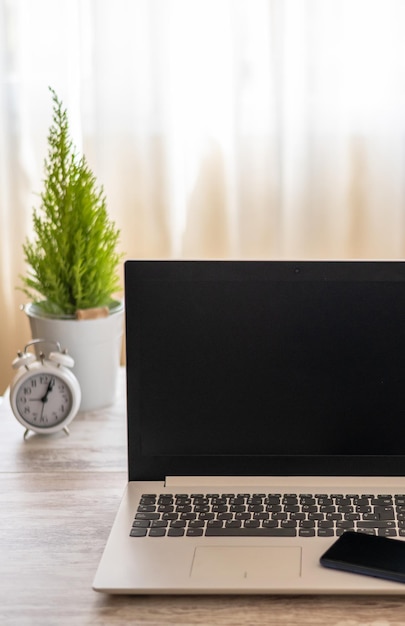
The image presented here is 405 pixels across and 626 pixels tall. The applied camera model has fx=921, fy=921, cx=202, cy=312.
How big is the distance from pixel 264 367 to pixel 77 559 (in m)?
0.34

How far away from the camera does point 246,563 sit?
98 centimetres

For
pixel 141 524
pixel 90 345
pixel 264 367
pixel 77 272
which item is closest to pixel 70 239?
pixel 77 272

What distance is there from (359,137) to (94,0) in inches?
31.4

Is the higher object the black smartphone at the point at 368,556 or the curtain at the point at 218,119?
the curtain at the point at 218,119

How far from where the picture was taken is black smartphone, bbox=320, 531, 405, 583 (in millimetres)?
946

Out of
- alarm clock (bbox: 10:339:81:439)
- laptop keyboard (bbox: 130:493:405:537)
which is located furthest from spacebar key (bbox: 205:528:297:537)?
alarm clock (bbox: 10:339:81:439)

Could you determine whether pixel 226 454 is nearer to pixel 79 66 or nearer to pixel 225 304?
pixel 225 304

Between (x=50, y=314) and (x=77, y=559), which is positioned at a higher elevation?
(x=50, y=314)

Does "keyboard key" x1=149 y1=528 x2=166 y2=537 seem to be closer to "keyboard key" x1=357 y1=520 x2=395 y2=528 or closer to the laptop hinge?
the laptop hinge

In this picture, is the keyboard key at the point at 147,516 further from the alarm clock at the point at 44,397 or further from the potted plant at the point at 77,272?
the potted plant at the point at 77,272

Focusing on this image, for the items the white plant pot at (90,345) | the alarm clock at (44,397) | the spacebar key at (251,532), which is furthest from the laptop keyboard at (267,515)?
the white plant pot at (90,345)

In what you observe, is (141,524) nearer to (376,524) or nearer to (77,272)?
(376,524)

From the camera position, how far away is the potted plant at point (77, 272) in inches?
58.1

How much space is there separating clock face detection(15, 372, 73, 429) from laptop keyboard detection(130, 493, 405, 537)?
318mm
